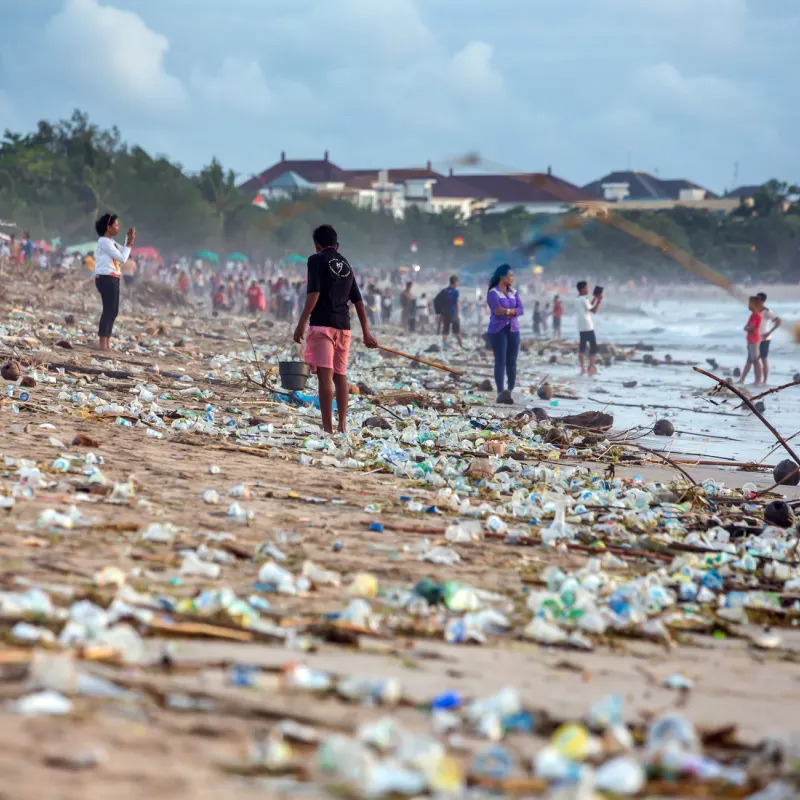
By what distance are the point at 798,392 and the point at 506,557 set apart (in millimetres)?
14267

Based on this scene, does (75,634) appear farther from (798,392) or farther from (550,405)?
(798,392)

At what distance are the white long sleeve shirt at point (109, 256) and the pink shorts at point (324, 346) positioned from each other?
12.4 ft

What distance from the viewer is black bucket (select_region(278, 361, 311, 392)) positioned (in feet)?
32.0

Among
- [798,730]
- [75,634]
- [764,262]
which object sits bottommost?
[798,730]

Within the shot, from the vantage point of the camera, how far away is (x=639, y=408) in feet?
44.5

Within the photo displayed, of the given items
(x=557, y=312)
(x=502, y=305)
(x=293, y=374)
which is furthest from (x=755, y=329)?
(x=557, y=312)

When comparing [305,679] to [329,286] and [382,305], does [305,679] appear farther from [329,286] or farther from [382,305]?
[382,305]

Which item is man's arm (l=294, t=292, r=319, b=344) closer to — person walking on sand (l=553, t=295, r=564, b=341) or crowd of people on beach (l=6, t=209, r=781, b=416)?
crowd of people on beach (l=6, t=209, r=781, b=416)

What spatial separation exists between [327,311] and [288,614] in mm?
4617

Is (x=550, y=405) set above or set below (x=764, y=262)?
below

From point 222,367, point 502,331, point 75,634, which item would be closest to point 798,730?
point 75,634

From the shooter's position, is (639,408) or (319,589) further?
Answer: (639,408)

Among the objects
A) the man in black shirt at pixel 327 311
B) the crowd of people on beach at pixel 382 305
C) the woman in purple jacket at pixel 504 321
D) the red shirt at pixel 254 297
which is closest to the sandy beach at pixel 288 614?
the man in black shirt at pixel 327 311

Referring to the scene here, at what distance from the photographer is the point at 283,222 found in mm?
46562
